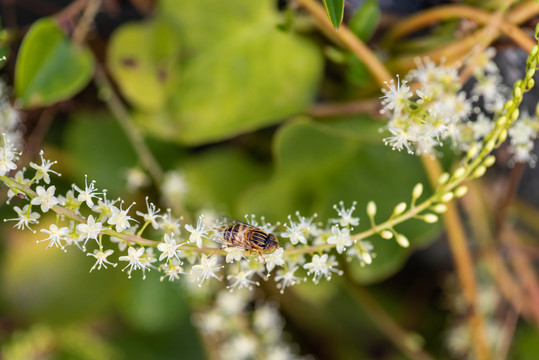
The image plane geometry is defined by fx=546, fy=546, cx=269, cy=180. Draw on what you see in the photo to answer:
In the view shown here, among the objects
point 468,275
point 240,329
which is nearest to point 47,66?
point 240,329

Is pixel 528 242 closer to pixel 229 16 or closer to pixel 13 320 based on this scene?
pixel 229 16

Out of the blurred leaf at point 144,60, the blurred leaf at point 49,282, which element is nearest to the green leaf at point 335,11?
the blurred leaf at point 144,60

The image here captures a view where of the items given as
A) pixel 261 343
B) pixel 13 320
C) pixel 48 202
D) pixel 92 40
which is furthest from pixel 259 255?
pixel 13 320

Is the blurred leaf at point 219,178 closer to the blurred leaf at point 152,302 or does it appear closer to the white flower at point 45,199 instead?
the blurred leaf at point 152,302

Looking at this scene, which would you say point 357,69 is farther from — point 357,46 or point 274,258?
point 274,258

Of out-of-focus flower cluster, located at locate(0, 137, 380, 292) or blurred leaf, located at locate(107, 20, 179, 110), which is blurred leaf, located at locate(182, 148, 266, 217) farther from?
out-of-focus flower cluster, located at locate(0, 137, 380, 292)

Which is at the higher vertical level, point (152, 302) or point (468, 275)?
point (468, 275)

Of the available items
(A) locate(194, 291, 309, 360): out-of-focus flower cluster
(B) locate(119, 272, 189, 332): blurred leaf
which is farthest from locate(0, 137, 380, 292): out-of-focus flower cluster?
(B) locate(119, 272, 189, 332): blurred leaf
